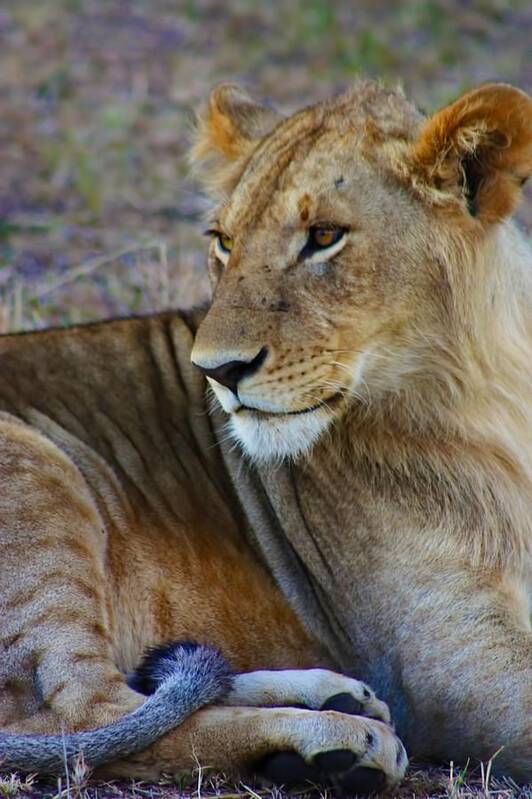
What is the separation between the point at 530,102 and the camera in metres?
3.38

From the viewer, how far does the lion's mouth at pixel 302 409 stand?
3434 mm

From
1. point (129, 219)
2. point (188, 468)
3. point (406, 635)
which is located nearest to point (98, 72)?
point (129, 219)

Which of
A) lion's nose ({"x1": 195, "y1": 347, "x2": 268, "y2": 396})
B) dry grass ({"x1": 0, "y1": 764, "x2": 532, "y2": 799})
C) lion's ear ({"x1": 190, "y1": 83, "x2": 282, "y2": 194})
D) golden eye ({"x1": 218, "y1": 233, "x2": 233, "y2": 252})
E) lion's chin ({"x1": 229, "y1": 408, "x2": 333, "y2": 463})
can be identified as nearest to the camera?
dry grass ({"x1": 0, "y1": 764, "x2": 532, "y2": 799})

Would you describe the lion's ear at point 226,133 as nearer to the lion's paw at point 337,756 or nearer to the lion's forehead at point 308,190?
the lion's forehead at point 308,190

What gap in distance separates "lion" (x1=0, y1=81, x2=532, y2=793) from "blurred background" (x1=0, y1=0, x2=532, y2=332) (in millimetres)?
2034

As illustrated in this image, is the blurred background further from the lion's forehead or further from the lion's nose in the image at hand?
the lion's nose

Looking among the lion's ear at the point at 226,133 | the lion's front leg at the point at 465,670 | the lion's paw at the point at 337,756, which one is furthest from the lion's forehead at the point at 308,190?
the lion's paw at the point at 337,756

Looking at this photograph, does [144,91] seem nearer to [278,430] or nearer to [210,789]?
[278,430]

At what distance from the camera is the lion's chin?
346 centimetres

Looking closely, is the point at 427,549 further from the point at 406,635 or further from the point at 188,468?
the point at 188,468

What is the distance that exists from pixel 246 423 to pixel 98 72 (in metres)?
6.78

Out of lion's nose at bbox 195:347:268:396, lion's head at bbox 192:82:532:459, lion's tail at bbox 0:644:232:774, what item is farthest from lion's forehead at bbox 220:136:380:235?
lion's tail at bbox 0:644:232:774

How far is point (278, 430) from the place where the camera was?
11.4ft

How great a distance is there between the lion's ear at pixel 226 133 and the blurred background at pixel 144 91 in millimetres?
1641
